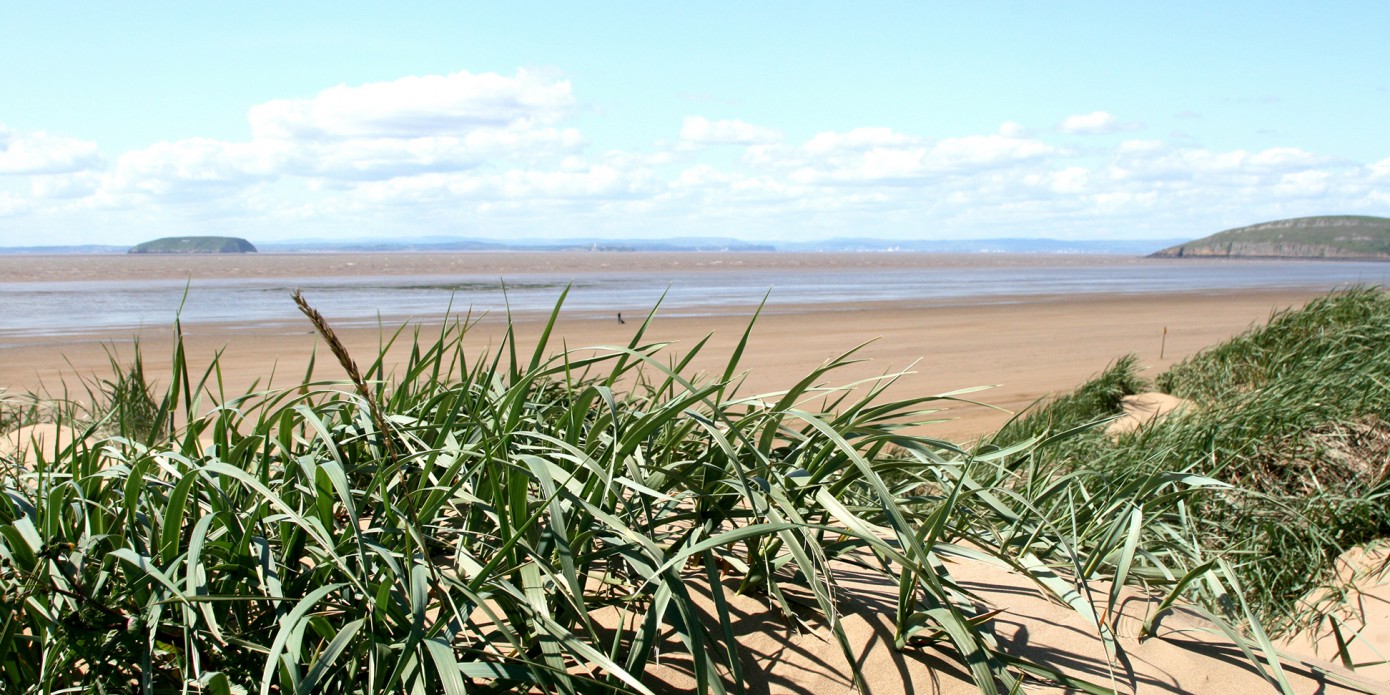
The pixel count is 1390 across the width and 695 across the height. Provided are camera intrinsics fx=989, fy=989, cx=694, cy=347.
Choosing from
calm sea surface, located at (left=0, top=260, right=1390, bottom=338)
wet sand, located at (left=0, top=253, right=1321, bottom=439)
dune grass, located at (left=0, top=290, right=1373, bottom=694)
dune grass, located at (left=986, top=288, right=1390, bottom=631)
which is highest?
dune grass, located at (left=0, top=290, right=1373, bottom=694)

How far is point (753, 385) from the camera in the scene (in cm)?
1419

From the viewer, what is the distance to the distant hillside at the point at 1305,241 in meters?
122

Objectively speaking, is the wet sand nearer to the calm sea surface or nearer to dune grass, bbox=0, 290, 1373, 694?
the calm sea surface

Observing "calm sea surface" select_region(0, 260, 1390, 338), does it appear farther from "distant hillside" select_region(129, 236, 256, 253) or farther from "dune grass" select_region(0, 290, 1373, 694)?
"distant hillside" select_region(129, 236, 256, 253)

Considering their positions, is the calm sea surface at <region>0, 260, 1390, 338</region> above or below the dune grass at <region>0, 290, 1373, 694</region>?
below

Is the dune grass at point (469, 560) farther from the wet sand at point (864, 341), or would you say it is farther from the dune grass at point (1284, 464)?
the wet sand at point (864, 341)

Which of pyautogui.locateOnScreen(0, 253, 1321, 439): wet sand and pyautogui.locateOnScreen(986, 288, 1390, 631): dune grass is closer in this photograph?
pyautogui.locateOnScreen(986, 288, 1390, 631): dune grass

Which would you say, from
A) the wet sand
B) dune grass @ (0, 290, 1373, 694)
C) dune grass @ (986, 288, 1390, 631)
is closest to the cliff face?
the wet sand

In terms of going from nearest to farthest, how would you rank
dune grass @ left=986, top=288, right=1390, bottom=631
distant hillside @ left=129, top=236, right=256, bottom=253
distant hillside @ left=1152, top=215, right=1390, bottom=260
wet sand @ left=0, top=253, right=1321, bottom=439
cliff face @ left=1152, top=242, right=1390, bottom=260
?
dune grass @ left=986, top=288, right=1390, bottom=631 < wet sand @ left=0, top=253, right=1321, bottom=439 < cliff face @ left=1152, top=242, right=1390, bottom=260 < distant hillside @ left=1152, top=215, right=1390, bottom=260 < distant hillside @ left=129, top=236, right=256, bottom=253

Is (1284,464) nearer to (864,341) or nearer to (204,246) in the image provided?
(864,341)

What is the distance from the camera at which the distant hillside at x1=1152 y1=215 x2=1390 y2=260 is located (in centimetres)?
12231

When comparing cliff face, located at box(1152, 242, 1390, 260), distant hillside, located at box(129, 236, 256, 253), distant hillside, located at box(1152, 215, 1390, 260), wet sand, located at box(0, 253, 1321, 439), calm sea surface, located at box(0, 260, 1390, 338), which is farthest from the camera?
distant hillside, located at box(129, 236, 256, 253)

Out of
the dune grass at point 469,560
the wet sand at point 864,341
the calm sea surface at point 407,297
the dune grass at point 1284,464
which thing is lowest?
the wet sand at point 864,341

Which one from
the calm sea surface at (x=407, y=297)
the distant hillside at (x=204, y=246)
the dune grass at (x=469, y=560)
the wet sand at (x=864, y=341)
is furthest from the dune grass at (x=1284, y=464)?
the distant hillside at (x=204, y=246)
